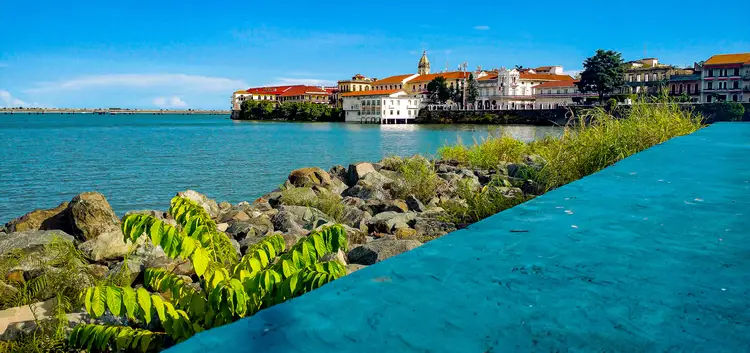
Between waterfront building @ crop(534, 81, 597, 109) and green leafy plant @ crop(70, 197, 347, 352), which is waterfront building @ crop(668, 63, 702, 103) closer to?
waterfront building @ crop(534, 81, 597, 109)

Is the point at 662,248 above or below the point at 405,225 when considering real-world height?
above

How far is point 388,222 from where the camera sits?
8859 millimetres

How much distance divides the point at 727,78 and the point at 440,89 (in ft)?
140

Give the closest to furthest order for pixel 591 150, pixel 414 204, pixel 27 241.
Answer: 1. pixel 27 241
2. pixel 591 150
3. pixel 414 204

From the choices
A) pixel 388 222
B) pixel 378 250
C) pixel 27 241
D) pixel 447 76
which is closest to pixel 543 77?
pixel 447 76

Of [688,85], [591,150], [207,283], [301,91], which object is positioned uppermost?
[301,91]

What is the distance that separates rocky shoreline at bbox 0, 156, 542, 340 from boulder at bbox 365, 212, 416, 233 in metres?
0.02

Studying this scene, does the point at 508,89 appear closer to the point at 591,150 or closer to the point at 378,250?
the point at 591,150

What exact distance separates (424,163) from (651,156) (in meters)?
8.64

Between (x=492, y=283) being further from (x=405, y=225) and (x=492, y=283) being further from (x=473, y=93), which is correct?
(x=473, y=93)

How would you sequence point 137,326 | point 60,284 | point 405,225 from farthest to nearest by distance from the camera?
point 405,225 < point 60,284 < point 137,326

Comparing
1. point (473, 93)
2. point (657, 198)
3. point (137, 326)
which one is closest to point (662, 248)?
point (657, 198)

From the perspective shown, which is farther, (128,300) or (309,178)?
(309,178)

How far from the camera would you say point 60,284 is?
591 cm
